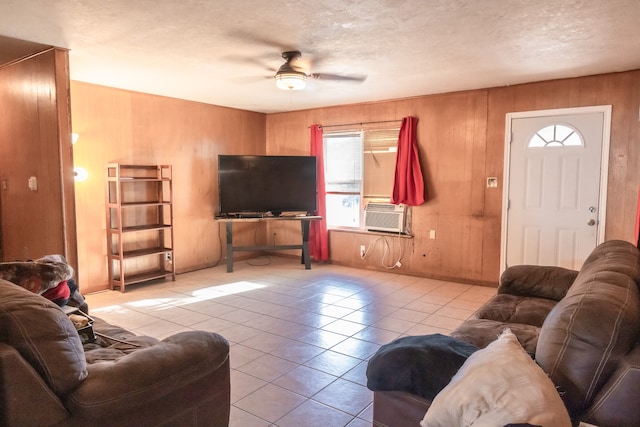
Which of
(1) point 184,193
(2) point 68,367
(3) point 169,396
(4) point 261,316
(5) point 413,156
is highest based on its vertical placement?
(5) point 413,156

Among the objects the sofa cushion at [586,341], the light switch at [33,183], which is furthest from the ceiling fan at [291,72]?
the sofa cushion at [586,341]

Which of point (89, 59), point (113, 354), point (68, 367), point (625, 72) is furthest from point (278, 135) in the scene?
point (68, 367)

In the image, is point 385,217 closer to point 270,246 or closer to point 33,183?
point 270,246

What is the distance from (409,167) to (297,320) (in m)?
2.61

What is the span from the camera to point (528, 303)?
293 cm

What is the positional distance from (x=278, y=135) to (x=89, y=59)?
347cm

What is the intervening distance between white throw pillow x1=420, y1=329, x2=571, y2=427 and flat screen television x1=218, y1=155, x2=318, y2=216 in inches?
193

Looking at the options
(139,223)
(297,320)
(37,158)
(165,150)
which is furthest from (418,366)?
(165,150)

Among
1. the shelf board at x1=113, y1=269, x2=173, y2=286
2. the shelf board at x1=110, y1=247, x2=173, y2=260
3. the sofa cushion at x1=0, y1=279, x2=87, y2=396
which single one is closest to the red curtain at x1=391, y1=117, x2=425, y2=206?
the shelf board at x1=110, y1=247, x2=173, y2=260

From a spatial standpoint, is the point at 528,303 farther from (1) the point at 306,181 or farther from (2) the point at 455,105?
(1) the point at 306,181

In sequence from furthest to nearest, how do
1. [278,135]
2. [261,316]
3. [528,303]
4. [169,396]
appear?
[278,135]
[261,316]
[528,303]
[169,396]

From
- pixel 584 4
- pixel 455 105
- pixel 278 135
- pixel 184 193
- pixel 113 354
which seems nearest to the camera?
pixel 113 354

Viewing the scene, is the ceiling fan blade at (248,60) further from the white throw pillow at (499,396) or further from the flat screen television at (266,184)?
the white throw pillow at (499,396)

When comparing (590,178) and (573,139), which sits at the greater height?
(573,139)
